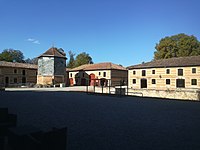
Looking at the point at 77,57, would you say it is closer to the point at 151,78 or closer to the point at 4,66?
the point at 4,66

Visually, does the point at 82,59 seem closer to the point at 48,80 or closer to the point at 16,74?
the point at 16,74

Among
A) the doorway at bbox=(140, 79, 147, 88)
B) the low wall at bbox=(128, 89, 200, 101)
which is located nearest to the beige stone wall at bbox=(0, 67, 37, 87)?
the doorway at bbox=(140, 79, 147, 88)

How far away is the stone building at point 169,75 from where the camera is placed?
108ft

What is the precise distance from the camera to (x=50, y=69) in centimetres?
4419

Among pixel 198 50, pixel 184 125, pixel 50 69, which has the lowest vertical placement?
pixel 184 125

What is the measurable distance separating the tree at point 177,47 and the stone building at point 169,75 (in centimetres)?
1202

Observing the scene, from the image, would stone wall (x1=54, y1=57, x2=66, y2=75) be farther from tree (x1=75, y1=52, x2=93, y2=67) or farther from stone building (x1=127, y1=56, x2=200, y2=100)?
tree (x1=75, y1=52, x2=93, y2=67)

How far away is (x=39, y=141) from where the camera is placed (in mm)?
3662

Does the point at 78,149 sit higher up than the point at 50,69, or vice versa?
the point at 50,69

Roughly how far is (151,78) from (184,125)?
103 feet

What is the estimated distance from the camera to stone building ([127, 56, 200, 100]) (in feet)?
108

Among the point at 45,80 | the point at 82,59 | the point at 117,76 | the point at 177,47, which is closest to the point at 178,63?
the point at 177,47

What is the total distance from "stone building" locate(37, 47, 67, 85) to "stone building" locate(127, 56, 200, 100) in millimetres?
16899

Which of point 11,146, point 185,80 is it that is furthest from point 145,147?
point 185,80
